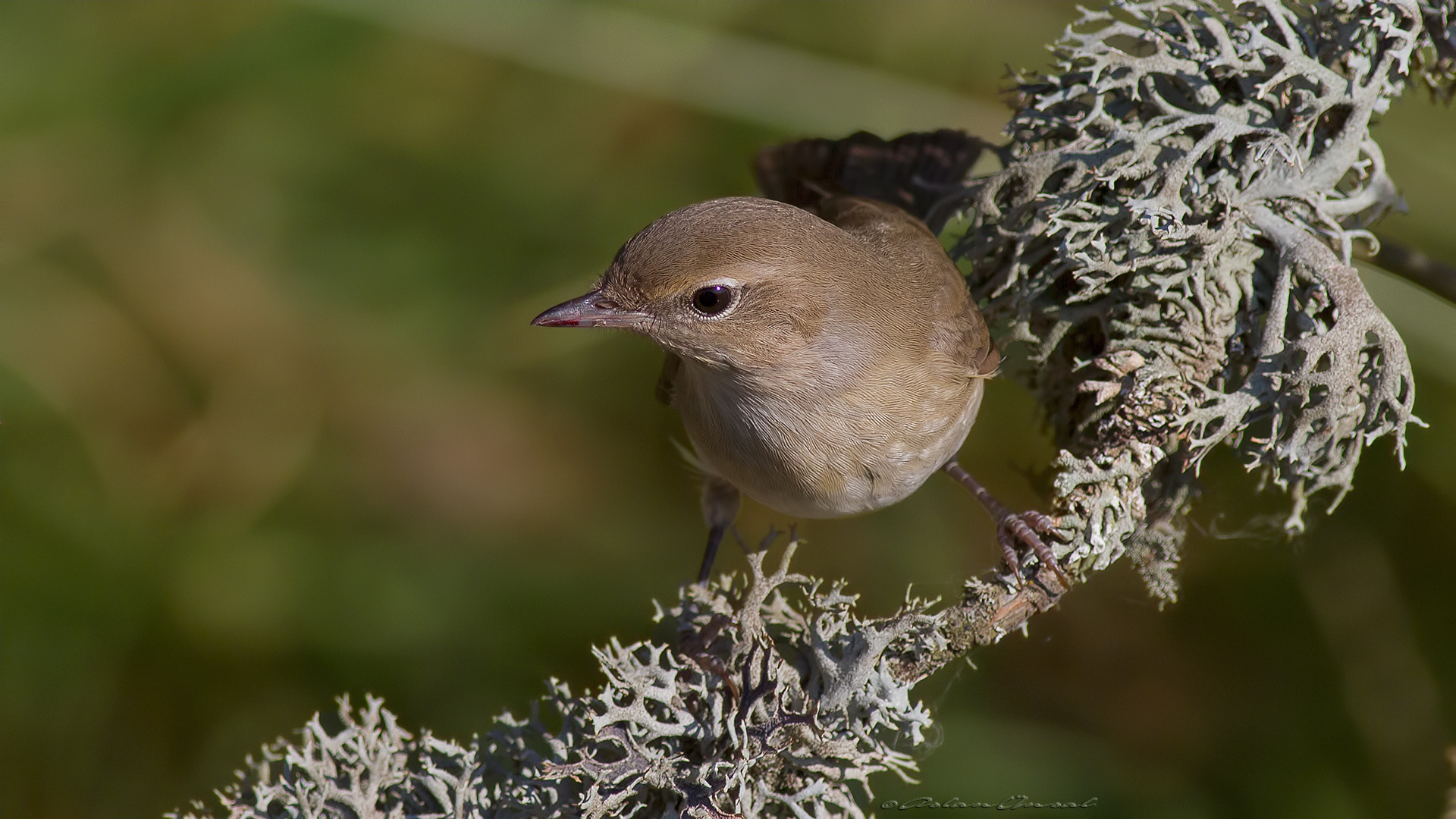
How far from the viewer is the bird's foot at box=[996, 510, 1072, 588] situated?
2.42 metres

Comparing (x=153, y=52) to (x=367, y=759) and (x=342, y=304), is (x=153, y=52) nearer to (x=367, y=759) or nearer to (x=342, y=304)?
(x=342, y=304)

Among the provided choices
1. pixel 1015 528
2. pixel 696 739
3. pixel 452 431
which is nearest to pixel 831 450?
pixel 1015 528

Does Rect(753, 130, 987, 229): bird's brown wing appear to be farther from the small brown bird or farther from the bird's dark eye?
the bird's dark eye

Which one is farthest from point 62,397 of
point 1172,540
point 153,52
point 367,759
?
point 1172,540

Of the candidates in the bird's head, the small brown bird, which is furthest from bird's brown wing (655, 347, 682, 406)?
the bird's head

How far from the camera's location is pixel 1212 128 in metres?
2.59

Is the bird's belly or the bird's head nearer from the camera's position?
the bird's head

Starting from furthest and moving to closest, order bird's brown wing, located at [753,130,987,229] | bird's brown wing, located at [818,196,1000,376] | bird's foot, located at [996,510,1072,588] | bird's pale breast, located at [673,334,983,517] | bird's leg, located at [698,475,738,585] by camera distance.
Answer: bird's brown wing, located at [753,130,987,229], bird's leg, located at [698,475,738,585], bird's brown wing, located at [818,196,1000,376], bird's pale breast, located at [673,334,983,517], bird's foot, located at [996,510,1072,588]

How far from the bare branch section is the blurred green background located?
833mm

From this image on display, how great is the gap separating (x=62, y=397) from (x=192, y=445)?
1.59ft

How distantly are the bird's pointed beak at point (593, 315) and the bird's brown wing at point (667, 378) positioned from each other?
726mm

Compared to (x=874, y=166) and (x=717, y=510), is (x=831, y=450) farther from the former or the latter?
(x=874, y=166)


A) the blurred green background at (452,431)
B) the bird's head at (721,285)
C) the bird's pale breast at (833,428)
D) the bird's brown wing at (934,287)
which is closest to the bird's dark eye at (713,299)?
the bird's head at (721,285)

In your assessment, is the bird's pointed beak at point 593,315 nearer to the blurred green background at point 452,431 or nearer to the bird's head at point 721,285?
the bird's head at point 721,285
